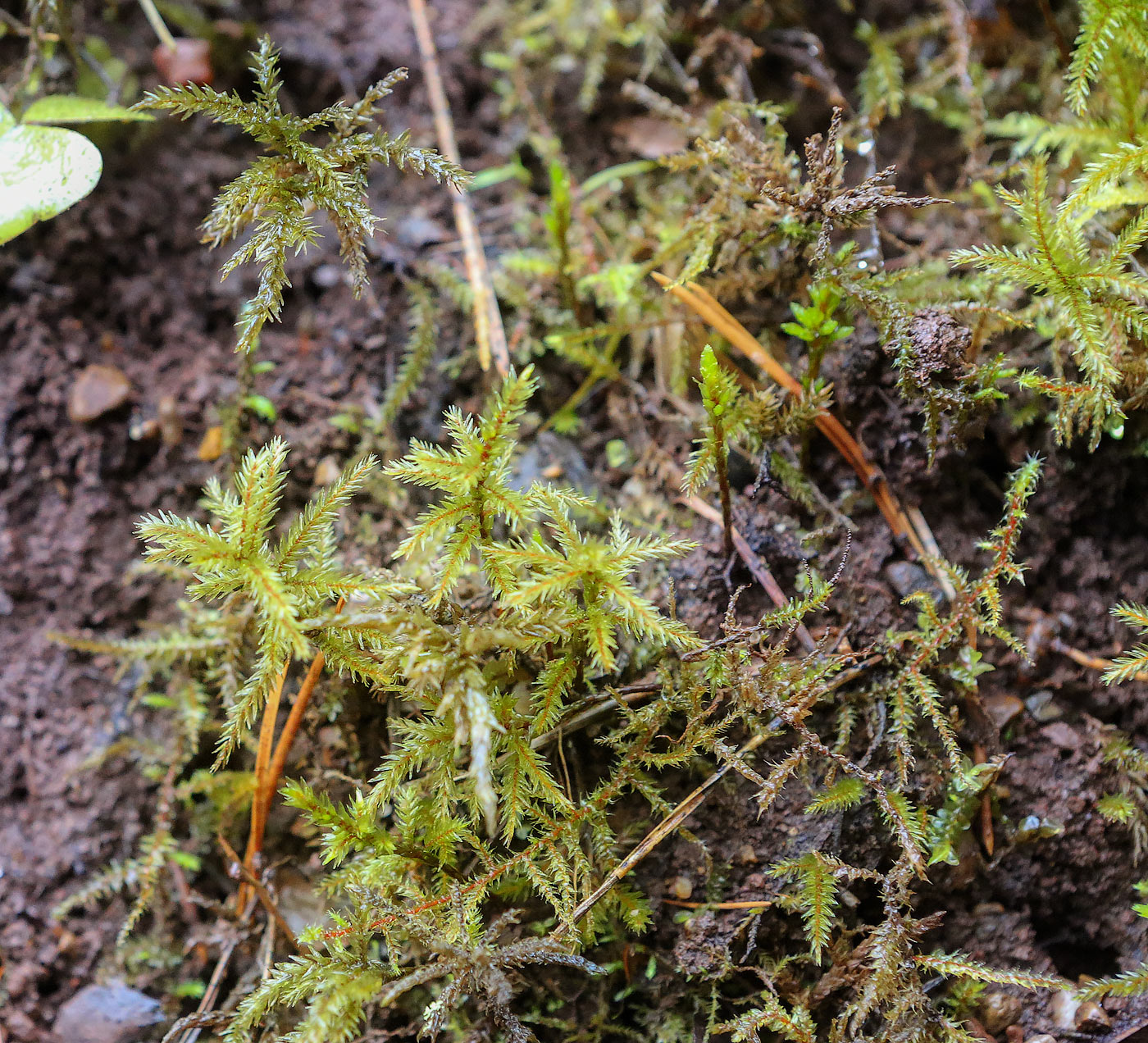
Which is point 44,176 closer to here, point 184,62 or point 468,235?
point 184,62

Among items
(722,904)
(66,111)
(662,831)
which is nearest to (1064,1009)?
(722,904)

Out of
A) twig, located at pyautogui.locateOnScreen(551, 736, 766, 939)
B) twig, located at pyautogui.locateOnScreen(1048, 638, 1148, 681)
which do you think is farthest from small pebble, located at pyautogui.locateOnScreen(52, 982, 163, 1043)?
twig, located at pyautogui.locateOnScreen(1048, 638, 1148, 681)

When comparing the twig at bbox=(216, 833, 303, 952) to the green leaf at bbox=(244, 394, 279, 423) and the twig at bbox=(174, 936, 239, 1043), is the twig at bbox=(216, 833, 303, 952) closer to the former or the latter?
the twig at bbox=(174, 936, 239, 1043)

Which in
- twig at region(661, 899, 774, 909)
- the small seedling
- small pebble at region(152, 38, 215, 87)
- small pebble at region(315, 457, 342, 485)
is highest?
small pebble at region(152, 38, 215, 87)

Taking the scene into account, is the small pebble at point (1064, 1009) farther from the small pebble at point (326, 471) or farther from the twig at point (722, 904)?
the small pebble at point (326, 471)

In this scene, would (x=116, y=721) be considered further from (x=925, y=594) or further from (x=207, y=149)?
(x=925, y=594)

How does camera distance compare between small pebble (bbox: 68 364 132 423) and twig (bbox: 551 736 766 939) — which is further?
small pebble (bbox: 68 364 132 423)

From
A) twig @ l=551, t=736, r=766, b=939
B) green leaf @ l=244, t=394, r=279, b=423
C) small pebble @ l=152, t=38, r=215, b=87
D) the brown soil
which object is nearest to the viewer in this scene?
twig @ l=551, t=736, r=766, b=939
